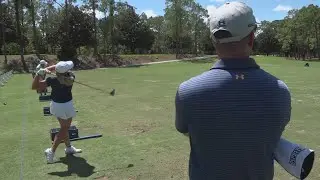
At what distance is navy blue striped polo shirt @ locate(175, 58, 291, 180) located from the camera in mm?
2564

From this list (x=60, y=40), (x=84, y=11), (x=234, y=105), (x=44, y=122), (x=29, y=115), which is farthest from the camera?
(x=84, y=11)

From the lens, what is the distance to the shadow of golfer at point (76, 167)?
761 cm

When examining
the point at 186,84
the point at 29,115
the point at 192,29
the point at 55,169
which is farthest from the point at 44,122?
the point at 192,29

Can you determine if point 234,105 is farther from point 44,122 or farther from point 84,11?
point 84,11

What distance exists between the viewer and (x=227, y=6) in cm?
263

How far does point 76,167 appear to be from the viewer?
803 cm

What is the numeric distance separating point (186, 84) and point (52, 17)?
56.0 metres

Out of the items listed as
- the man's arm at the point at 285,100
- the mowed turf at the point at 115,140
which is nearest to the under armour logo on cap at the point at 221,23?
the man's arm at the point at 285,100

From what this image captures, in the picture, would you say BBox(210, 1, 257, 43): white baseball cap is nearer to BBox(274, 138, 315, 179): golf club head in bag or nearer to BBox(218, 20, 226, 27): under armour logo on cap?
BBox(218, 20, 226, 27): under armour logo on cap

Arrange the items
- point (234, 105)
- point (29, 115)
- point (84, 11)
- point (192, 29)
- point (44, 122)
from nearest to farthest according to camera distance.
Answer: point (234, 105) < point (44, 122) < point (29, 115) < point (84, 11) < point (192, 29)

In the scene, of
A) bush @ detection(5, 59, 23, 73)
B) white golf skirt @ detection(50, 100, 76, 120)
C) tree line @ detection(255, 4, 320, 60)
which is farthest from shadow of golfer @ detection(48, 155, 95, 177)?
tree line @ detection(255, 4, 320, 60)

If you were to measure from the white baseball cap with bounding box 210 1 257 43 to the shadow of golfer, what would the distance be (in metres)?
5.39

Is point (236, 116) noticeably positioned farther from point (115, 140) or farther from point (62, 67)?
point (115, 140)

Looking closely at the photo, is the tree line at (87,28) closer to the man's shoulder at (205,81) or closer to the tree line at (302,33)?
the tree line at (302,33)
